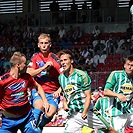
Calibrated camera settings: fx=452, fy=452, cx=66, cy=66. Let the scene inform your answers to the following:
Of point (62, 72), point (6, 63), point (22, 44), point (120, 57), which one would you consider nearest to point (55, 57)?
point (62, 72)

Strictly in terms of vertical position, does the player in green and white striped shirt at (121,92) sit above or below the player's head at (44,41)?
below

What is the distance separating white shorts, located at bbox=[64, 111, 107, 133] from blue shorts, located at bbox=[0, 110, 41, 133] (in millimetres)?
707

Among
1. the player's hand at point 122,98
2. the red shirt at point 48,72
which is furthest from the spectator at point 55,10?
the player's hand at point 122,98

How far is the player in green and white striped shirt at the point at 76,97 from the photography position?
752cm

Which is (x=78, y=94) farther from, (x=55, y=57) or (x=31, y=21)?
(x=31, y=21)

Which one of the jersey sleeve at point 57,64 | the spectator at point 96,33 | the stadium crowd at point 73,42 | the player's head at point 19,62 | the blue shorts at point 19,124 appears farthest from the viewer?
the spectator at point 96,33

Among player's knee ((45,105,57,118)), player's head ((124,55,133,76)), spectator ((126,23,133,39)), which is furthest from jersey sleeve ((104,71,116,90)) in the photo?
spectator ((126,23,133,39))

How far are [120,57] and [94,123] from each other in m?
12.1

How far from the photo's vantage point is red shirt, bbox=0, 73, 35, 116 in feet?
23.0

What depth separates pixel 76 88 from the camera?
297 inches

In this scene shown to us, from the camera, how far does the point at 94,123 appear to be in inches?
303

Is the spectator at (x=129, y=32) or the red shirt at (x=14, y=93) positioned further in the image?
the spectator at (x=129, y=32)

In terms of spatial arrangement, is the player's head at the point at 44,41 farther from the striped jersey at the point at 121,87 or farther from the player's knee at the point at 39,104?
the striped jersey at the point at 121,87

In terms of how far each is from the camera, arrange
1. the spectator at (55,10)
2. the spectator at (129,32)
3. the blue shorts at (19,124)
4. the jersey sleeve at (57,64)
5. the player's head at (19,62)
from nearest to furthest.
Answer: the player's head at (19,62) → the blue shorts at (19,124) → the jersey sleeve at (57,64) → the spectator at (129,32) → the spectator at (55,10)
